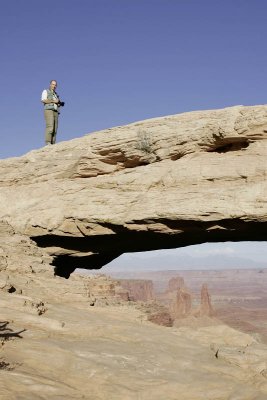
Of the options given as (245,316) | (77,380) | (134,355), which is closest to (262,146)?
(134,355)

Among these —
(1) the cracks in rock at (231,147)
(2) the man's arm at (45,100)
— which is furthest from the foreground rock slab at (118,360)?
(2) the man's arm at (45,100)

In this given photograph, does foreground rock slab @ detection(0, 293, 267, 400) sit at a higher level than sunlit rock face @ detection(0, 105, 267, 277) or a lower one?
lower

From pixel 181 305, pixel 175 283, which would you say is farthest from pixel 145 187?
pixel 175 283

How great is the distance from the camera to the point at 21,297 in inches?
519

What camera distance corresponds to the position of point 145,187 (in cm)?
1944

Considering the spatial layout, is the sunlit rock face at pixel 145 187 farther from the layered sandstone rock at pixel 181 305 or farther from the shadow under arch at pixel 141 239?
the layered sandstone rock at pixel 181 305

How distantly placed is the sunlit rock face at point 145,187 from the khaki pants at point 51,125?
99cm

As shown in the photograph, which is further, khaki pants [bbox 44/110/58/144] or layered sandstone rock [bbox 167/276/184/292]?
layered sandstone rock [bbox 167/276/184/292]

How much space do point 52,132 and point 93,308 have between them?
1176 cm

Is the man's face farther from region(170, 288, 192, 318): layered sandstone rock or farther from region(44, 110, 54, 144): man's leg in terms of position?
region(170, 288, 192, 318): layered sandstone rock

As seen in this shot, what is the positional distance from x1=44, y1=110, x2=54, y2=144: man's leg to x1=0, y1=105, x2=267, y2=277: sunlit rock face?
92cm

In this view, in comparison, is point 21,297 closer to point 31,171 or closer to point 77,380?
point 77,380

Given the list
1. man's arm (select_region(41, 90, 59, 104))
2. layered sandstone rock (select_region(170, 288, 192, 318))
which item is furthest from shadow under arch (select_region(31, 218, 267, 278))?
layered sandstone rock (select_region(170, 288, 192, 318))

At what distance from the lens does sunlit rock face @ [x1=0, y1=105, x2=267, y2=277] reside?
1747cm
